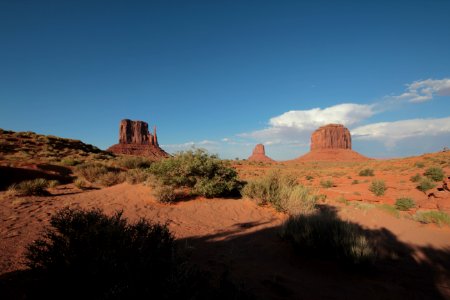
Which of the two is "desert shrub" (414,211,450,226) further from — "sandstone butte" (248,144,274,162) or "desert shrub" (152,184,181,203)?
"sandstone butte" (248,144,274,162)

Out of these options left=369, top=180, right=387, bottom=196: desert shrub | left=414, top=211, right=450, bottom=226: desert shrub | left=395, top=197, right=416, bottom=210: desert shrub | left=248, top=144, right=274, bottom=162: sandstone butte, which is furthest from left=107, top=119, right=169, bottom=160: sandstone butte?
left=414, top=211, right=450, bottom=226: desert shrub

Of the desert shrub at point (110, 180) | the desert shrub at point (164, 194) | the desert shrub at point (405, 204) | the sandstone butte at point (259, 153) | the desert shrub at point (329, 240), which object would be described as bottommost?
the desert shrub at point (405, 204)

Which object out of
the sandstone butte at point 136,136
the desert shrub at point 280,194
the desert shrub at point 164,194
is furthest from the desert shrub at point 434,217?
→ the sandstone butte at point 136,136

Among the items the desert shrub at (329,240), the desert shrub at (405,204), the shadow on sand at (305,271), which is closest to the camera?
the shadow on sand at (305,271)

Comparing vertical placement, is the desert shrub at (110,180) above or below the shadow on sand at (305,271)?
above

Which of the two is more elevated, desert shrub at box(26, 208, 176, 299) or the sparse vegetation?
desert shrub at box(26, 208, 176, 299)

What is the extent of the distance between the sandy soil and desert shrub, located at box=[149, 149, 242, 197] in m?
0.59

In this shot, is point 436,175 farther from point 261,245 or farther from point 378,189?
point 261,245

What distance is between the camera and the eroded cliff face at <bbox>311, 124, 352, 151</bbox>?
343 feet

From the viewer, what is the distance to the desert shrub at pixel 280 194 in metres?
8.38

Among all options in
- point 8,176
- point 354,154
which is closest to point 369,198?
point 8,176

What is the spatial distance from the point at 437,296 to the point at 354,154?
10342 centimetres

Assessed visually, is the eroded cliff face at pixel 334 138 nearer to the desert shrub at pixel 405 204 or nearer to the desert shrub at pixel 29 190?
the desert shrub at pixel 405 204

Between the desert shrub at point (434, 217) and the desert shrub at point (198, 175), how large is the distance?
7147 millimetres
